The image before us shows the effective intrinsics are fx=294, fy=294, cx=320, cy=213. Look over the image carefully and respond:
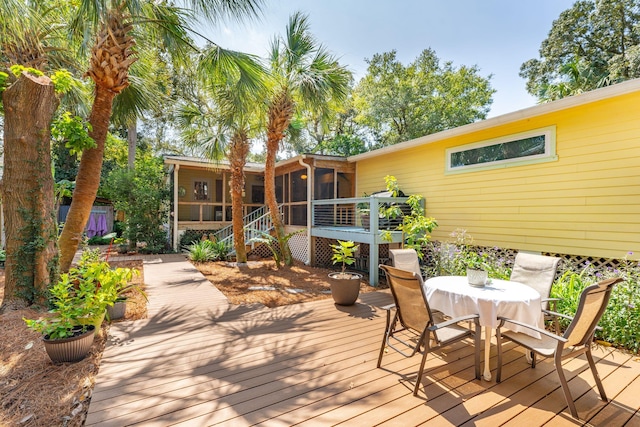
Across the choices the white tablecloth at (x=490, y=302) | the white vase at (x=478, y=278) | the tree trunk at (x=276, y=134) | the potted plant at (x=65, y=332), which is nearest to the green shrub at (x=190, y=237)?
the tree trunk at (x=276, y=134)

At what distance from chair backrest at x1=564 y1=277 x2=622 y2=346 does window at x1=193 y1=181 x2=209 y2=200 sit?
14.6m

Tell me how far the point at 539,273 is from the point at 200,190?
1404 centimetres

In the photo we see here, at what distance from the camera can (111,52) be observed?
468 cm

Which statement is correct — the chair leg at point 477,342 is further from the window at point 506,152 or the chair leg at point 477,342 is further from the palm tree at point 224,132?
the palm tree at point 224,132

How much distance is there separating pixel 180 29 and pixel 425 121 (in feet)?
46.6

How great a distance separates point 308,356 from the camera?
11.0ft

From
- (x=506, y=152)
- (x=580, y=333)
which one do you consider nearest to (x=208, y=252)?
(x=506, y=152)

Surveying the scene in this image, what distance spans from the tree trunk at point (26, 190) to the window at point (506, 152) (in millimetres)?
8016

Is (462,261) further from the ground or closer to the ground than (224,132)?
closer to the ground

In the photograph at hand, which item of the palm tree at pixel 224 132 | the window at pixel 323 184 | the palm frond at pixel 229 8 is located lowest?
the window at pixel 323 184

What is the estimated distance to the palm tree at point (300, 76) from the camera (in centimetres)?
724

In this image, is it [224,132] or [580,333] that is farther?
[224,132]

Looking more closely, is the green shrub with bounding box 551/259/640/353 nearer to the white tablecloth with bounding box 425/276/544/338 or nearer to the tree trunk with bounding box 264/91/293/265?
the white tablecloth with bounding box 425/276/544/338

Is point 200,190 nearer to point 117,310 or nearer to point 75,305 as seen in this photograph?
point 117,310
